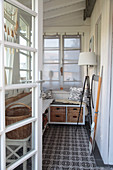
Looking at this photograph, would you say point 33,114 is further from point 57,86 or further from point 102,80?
point 57,86

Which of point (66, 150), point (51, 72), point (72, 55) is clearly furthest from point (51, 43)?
point (66, 150)

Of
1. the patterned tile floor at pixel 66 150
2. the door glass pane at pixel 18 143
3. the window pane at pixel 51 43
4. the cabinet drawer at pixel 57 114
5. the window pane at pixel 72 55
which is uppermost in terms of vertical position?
the window pane at pixel 51 43

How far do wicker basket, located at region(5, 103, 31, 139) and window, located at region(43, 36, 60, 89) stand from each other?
134 inches

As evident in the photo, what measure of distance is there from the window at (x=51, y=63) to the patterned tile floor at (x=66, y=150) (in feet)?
5.09

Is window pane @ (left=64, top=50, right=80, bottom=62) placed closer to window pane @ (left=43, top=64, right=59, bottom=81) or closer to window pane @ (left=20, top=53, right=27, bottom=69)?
window pane @ (left=43, top=64, right=59, bottom=81)

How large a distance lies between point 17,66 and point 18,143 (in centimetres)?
74

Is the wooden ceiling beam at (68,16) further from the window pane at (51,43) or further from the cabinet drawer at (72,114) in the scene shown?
the cabinet drawer at (72,114)

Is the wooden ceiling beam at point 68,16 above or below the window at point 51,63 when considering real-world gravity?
above

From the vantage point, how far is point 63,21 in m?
4.96

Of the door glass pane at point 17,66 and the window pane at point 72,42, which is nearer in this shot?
the door glass pane at point 17,66

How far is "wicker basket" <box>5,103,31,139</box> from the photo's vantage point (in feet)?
4.61

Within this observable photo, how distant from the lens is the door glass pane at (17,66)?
1.38 metres

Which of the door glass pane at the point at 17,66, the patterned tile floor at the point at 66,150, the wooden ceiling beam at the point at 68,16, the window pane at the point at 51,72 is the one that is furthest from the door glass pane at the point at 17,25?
the wooden ceiling beam at the point at 68,16

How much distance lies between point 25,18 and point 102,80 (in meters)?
1.61
